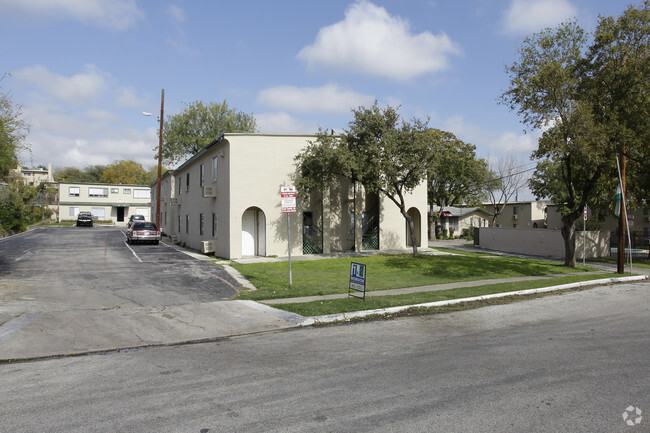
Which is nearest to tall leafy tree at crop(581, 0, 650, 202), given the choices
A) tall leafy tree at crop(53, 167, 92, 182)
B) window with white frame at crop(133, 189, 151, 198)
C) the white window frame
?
the white window frame

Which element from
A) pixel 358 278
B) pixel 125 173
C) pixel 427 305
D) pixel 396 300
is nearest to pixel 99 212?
pixel 125 173

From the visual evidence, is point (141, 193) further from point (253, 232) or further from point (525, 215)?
point (525, 215)

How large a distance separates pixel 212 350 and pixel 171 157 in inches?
2114

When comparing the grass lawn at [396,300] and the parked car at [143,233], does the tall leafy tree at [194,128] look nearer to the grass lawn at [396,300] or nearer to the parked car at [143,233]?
the parked car at [143,233]

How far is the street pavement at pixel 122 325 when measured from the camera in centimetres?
785

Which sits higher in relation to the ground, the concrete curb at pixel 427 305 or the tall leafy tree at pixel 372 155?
the tall leafy tree at pixel 372 155

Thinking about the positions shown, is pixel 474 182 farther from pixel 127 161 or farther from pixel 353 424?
pixel 127 161

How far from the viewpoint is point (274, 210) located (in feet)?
76.5

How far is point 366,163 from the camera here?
21516 mm

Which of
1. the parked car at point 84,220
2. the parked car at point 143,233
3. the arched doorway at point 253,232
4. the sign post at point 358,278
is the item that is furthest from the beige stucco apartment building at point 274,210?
the parked car at point 84,220

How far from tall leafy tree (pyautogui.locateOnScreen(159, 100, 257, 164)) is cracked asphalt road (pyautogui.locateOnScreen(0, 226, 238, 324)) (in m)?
35.1

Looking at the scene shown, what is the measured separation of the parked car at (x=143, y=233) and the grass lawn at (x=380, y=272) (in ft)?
42.2

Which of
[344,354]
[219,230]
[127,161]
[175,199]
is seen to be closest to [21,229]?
[175,199]

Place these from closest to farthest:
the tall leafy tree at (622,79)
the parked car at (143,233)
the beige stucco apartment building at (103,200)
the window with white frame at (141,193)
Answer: the tall leafy tree at (622,79)
the parked car at (143,233)
the beige stucco apartment building at (103,200)
the window with white frame at (141,193)
